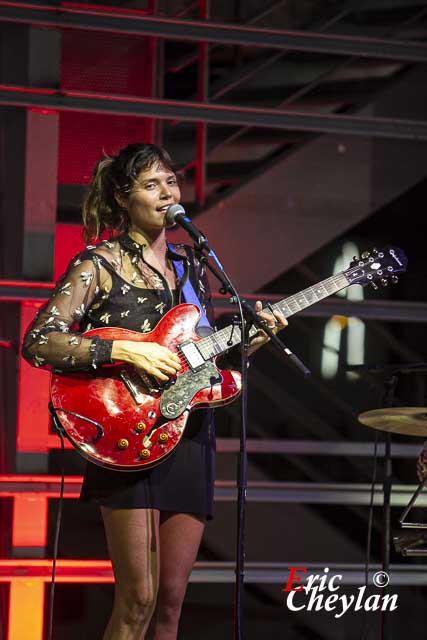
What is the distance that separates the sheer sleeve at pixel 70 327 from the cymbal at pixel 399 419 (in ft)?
3.98

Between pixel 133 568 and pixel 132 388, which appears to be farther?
pixel 132 388

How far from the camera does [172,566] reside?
2939 millimetres

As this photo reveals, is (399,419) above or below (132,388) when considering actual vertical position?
below

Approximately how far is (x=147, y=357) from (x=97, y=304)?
27cm

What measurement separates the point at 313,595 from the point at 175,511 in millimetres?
1896

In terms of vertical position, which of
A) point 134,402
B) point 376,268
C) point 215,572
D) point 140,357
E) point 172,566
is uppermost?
point 376,268

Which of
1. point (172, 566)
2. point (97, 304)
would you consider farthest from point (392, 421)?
point (97, 304)

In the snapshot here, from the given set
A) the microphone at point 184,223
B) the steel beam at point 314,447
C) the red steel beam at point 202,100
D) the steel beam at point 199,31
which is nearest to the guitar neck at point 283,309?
the microphone at point 184,223

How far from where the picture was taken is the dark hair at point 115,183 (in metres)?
3.18

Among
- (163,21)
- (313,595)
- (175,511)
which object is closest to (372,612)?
(313,595)

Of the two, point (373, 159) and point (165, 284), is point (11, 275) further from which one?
point (373, 159)

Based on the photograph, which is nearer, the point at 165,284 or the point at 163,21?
the point at 165,284

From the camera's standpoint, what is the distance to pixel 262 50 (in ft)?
18.5

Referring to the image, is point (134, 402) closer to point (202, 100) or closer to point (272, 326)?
point (272, 326)
